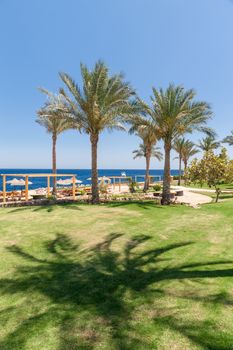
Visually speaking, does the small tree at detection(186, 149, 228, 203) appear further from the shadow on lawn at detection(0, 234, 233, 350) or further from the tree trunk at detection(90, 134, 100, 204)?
the shadow on lawn at detection(0, 234, 233, 350)

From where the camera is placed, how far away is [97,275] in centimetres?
739

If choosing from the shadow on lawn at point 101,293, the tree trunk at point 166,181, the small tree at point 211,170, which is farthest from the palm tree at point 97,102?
the shadow on lawn at point 101,293

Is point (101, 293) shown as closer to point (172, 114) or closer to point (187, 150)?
point (172, 114)

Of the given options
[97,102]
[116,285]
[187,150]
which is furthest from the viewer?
[187,150]

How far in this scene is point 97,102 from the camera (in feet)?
62.3

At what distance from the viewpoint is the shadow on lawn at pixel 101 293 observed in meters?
4.61

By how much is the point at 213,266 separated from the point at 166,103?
549 inches

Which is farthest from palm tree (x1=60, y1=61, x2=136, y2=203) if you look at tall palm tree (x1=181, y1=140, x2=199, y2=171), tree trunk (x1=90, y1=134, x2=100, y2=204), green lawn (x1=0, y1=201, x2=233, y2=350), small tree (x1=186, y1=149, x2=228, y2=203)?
tall palm tree (x1=181, y1=140, x2=199, y2=171)

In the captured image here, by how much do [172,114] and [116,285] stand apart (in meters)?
14.6

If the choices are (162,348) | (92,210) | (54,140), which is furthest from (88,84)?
(162,348)

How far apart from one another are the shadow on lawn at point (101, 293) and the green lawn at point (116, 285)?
0.02 metres

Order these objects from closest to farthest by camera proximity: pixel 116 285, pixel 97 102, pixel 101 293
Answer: pixel 101 293 < pixel 116 285 < pixel 97 102

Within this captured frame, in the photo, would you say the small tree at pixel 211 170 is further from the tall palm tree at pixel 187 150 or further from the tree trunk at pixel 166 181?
the tall palm tree at pixel 187 150

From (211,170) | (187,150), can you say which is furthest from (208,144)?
(211,170)
